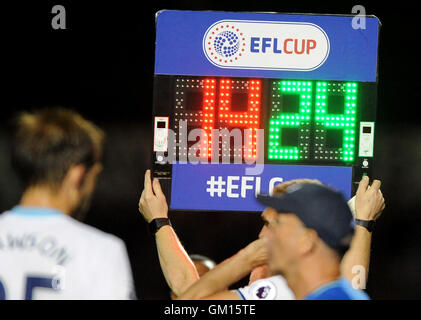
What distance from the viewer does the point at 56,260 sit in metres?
2.52

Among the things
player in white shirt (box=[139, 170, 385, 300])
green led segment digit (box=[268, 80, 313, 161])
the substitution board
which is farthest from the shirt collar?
green led segment digit (box=[268, 80, 313, 161])

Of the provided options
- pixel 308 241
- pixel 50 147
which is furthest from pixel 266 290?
pixel 50 147

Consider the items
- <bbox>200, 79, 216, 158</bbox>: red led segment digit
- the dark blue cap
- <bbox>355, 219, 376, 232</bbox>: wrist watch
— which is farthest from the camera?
<bbox>200, 79, 216, 158</bbox>: red led segment digit

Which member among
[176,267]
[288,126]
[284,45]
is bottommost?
[176,267]

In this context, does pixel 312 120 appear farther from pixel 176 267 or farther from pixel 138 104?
pixel 138 104

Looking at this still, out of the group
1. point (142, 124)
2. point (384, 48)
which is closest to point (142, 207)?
point (142, 124)

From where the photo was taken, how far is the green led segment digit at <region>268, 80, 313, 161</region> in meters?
4.67

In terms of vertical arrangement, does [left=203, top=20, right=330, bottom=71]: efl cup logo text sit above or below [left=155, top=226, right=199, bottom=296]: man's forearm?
above

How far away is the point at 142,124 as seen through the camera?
6012mm

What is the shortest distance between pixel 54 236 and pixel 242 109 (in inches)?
92.1

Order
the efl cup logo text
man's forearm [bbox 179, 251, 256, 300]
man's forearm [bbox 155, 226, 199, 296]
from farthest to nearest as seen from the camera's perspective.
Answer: the efl cup logo text → man's forearm [bbox 155, 226, 199, 296] → man's forearm [bbox 179, 251, 256, 300]

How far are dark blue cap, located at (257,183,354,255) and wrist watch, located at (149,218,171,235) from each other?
1495mm

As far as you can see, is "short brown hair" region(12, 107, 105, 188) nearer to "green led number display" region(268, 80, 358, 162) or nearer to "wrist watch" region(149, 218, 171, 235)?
"wrist watch" region(149, 218, 171, 235)

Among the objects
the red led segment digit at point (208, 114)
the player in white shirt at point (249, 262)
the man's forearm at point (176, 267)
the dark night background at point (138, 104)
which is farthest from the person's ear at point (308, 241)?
the dark night background at point (138, 104)
